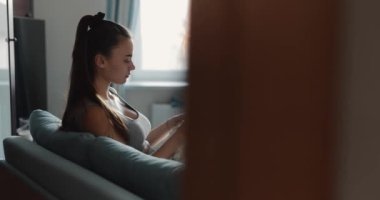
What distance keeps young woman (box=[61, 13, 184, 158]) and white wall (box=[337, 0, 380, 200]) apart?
1159 mm

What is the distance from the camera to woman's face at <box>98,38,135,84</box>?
1.93 meters

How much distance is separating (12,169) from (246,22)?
1.48 metres

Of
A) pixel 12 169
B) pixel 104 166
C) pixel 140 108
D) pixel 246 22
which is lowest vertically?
pixel 140 108

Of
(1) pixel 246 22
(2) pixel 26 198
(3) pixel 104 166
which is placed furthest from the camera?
(2) pixel 26 198

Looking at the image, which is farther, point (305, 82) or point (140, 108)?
point (140, 108)

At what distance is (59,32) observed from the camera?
380 cm

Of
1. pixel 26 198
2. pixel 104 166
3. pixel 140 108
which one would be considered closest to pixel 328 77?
pixel 104 166

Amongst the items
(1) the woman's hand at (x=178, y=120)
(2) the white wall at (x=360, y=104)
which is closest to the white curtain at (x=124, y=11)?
(1) the woman's hand at (x=178, y=120)

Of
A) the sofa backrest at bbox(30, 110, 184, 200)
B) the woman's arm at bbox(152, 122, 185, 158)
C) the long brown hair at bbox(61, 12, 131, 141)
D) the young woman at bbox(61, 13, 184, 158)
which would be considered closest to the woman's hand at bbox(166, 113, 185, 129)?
the woman's arm at bbox(152, 122, 185, 158)

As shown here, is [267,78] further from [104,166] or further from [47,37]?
[47,37]

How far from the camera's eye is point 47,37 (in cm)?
379

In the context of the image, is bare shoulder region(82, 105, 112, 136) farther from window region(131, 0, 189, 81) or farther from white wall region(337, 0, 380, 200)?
window region(131, 0, 189, 81)

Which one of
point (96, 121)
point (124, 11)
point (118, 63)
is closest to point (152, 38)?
point (124, 11)

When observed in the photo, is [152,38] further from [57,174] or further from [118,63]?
[57,174]
